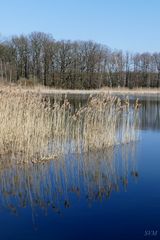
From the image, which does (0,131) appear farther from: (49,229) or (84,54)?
(84,54)

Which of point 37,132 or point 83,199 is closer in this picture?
point 83,199

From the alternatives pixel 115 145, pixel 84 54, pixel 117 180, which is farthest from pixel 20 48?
pixel 117 180

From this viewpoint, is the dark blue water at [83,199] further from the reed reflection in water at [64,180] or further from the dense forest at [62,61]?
the dense forest at [62,61]

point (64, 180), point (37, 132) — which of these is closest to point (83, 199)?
point (64, 180)

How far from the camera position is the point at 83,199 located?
507cm

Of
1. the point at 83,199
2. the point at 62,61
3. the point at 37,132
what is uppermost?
the point at 62,61

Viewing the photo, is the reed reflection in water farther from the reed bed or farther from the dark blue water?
the reed bed

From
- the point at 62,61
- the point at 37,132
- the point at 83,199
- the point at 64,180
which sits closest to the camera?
the point at 83,199

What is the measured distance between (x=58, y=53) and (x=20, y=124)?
34.6 meters

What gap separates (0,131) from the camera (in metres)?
7.39

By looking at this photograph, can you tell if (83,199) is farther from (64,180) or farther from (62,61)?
(62,61)

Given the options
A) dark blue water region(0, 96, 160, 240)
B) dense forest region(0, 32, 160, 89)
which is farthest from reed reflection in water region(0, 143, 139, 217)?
dense forest region(0, 32, 160, 89)

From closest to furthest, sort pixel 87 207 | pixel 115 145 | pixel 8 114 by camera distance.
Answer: pixel 87 207 < pixel 8 114 < pixel 115 145

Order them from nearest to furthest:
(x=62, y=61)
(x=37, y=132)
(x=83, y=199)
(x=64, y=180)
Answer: (x=83, y=199)
(x=64, y=180)
(x=37, y=132)
(x=62, y=61)
